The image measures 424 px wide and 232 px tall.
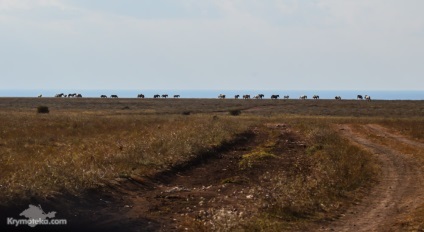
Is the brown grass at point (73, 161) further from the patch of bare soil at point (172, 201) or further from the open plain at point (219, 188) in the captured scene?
the patch of bare soil at point (172, 201)

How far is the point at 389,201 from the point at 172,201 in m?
6.47

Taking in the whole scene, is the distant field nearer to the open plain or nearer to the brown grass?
the brown grass

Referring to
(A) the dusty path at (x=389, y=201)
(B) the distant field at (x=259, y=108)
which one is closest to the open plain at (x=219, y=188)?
(A) the dusty path at (x=389, y=201)

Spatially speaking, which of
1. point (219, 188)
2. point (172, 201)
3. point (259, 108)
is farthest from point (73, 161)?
point (259, 108)

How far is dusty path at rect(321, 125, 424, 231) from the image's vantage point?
41.5 feet

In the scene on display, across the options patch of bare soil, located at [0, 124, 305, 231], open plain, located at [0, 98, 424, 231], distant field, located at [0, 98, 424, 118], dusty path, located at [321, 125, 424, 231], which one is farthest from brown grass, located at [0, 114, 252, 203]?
distant field, located at [0, 98, 424, 118]

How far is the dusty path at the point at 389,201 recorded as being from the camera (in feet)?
41.5

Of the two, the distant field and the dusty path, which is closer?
the dusty path

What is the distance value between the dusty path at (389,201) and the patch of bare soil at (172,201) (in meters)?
2.69

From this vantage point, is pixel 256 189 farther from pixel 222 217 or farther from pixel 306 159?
pixel 306 159

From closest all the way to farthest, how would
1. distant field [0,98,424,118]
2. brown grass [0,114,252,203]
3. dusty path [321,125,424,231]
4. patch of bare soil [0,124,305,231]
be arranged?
patch of bare soil [0,124,305,231] < dusty path [321,125,424,231] < brown grass [0,114,252,203] < distant field [0,98,424,118]

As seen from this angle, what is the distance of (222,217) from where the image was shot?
1326 cm

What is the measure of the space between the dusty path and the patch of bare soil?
2694 millimetres

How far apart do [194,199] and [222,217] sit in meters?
2.56
